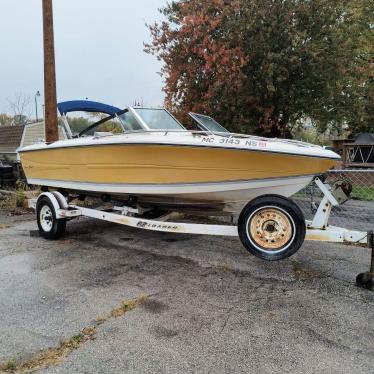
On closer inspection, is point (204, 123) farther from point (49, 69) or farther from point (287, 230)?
point (49, 69)

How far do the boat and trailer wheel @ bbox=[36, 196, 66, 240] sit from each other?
0.46 meters

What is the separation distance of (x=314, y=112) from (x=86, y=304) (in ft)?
27.3

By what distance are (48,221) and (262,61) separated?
19.4 feet

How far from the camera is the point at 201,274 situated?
4.38 m

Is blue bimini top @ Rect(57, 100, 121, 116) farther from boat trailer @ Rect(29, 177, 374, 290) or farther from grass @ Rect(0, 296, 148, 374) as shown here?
grass @ Rect(0, 296, 148, 374)

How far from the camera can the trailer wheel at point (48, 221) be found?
5.75 m

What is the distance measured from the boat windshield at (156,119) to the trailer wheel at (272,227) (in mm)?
1746

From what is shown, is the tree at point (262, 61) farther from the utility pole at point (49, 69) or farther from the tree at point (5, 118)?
the tree at point (5, 118)

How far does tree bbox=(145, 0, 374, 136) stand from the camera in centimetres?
882

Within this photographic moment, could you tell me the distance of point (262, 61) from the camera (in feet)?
29.5

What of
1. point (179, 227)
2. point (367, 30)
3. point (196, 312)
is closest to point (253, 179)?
point (179, 227)

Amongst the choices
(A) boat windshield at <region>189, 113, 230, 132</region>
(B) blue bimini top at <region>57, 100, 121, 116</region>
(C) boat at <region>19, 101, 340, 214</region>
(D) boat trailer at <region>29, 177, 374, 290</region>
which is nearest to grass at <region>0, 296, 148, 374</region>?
(D) boat trailer at <region>29, 177, 374, 290</region>

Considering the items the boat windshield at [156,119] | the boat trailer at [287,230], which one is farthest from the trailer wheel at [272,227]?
the boat windshield at [156,119]

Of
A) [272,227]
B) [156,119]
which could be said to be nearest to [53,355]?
[272,227]
